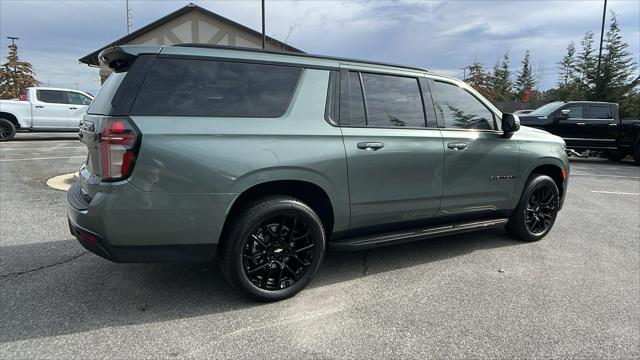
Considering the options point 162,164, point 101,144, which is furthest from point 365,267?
point 101,144

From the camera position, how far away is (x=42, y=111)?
15320 millimetres

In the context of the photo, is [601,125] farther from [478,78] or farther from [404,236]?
[478,78]

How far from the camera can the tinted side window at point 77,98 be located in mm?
16078

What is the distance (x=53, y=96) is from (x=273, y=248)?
52.9 ft

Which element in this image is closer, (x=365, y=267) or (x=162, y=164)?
(x=162, y=164)

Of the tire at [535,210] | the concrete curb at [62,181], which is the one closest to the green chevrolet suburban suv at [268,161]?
the tire at [535,210]

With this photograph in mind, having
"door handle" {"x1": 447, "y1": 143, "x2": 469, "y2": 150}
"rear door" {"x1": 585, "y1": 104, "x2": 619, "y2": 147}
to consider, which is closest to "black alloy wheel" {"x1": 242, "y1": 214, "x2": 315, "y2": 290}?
"door handle" {"x1": 447, "y1": 143, "x2": 469, "y2": 150}

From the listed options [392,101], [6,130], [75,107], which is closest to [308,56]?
[392,101]

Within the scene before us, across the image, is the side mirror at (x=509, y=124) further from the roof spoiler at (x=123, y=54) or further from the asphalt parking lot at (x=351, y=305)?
the roof spoiler at (x=123, y=54)

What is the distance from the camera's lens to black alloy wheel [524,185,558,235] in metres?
4.82

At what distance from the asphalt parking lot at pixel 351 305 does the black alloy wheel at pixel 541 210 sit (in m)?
0.22

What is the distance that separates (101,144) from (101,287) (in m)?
1.30

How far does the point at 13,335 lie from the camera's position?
8.63ft

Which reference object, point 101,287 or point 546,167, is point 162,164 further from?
point 546,167
